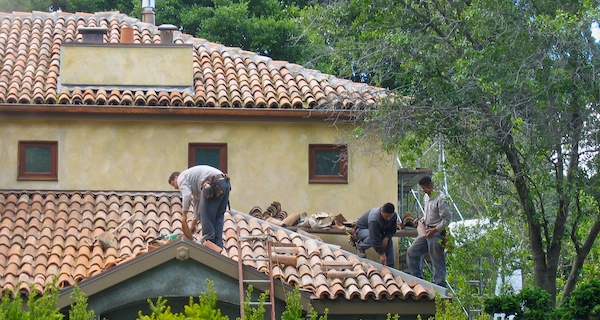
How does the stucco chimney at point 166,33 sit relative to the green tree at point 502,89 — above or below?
above

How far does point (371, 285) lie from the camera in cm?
2059

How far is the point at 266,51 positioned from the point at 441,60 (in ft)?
68.4

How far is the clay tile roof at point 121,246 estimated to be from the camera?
2020 cm

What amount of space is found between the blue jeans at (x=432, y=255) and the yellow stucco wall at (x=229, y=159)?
2787 mm

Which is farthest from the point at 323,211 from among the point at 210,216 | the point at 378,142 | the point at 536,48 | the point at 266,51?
the point at 266,51

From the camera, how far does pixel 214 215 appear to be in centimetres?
2014

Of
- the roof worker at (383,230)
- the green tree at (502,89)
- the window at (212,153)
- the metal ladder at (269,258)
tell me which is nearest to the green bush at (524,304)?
the green tree at (502,89)

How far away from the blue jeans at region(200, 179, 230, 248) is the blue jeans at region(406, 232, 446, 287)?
3.80 meters

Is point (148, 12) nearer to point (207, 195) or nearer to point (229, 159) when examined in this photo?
point (229, 159)

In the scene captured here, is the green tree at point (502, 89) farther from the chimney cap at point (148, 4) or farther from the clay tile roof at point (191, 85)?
the chimney cap at point (148, 4)

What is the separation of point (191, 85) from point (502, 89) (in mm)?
7976

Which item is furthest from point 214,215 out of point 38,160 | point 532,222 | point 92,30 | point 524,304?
point 92,30

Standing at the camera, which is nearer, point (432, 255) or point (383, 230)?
point (383, 230)

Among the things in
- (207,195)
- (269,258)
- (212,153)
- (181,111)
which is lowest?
(269,258)
